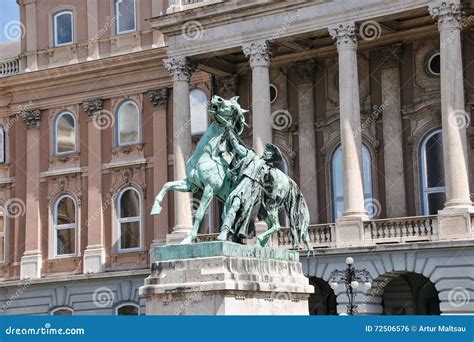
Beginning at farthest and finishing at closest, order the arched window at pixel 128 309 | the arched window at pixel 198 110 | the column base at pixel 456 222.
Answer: the arched window at pixel 198 110 < the arched window at pixel 128 309 < the column base at pixel 456 222

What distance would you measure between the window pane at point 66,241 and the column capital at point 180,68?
825 centimetres

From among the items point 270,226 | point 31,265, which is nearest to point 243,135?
point 31,265

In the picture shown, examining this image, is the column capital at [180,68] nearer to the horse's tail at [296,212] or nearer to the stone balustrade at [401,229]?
the stone balustrade at [401,229]

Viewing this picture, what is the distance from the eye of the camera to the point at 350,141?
110ft

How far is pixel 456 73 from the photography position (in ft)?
104

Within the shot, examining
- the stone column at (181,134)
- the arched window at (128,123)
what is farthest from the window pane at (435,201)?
the arched window at (128,123)

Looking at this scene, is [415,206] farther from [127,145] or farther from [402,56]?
[127,145]

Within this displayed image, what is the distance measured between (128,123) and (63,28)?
16.5 ft

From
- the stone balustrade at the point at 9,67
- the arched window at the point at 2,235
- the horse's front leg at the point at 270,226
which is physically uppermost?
the stone balustrade at the point at 9,67

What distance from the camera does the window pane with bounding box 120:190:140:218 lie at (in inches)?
1625

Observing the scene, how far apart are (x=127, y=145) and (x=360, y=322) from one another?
28.4 m

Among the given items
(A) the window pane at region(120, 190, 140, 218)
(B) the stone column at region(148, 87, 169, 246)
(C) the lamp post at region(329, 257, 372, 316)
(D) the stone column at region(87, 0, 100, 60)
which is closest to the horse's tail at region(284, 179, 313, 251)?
(C) the lamp post at region(329, 257, 372, 316)

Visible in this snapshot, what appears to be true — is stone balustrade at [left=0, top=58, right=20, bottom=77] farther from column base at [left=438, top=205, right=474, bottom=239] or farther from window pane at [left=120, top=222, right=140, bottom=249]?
column base at [left=438, top=205, right=474, bottom=239]

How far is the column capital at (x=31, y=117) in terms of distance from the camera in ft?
142
